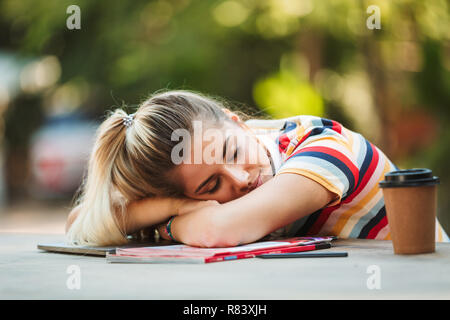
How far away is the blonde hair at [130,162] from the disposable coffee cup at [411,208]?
0.70 m

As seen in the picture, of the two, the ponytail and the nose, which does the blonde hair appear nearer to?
the ponytail

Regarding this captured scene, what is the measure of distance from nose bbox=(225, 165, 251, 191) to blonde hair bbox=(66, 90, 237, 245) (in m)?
0.18

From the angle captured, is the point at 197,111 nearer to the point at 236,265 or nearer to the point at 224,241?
the point at 224,241

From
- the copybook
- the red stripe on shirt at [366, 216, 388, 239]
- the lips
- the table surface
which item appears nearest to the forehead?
the lips

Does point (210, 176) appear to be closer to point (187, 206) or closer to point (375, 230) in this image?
point (187, 206)

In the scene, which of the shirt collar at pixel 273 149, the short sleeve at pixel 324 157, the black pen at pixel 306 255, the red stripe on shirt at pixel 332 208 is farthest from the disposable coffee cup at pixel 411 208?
the shirt collar at pixel 273 149

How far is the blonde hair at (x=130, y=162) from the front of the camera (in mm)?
1803

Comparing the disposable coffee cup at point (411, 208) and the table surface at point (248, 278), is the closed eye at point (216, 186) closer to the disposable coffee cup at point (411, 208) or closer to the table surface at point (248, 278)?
the table surface at point (248, 278)

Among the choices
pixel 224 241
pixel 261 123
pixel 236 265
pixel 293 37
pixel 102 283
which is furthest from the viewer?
pixel 293 37

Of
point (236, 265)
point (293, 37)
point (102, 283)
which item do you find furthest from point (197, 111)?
point (293, 37)

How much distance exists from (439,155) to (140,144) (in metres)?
3.15

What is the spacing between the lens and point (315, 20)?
16.9 ft

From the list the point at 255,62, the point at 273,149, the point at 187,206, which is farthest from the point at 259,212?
the point at 255,62
